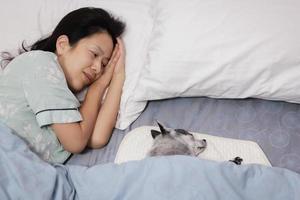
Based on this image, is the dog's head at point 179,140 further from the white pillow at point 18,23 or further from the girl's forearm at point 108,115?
the white pillow at point 18,23

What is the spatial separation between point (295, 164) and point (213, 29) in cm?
43

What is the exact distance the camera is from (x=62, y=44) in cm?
122

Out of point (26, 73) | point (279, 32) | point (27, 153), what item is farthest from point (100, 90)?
point (279, 32)

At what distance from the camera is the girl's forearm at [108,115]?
1112mm

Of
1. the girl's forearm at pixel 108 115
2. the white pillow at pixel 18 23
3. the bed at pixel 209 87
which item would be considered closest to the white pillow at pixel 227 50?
the bed at pixel 209 87

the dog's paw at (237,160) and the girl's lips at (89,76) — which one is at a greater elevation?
the girl's lips at (89,76)

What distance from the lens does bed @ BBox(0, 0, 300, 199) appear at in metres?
0.89

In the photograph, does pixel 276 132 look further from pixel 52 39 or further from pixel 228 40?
pixel 52 39

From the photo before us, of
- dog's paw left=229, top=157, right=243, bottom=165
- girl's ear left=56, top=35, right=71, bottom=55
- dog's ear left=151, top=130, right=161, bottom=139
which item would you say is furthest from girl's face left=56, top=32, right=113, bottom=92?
dog's paw left=229, top=157, right=243, bottom=165

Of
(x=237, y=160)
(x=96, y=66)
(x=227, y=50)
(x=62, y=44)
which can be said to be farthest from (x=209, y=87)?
(x=62, y=44)

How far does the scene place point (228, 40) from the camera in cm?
105

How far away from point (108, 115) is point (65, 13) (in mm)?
467

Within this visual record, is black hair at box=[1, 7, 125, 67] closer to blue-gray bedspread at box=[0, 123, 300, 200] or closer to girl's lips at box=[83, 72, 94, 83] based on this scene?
girl's lips at box=[83, 72, 94, 83]

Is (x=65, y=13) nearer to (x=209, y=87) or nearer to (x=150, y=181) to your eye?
(x=209, y=87)
